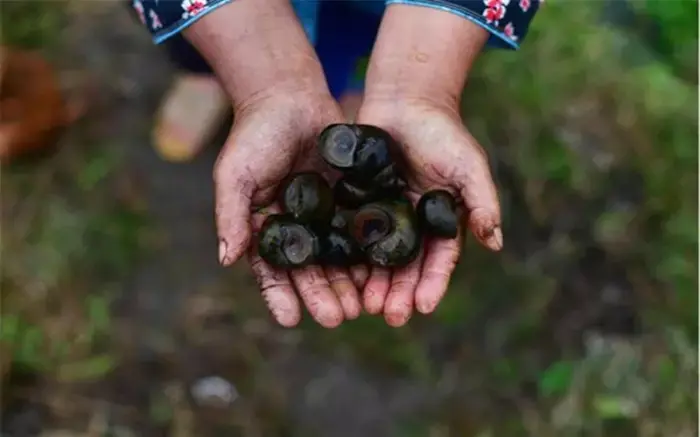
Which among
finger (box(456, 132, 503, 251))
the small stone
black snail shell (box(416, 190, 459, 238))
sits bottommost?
the small stone

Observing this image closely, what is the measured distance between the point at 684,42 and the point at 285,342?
174cm

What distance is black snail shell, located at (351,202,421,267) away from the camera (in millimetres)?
1815

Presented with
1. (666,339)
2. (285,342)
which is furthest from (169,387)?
(666,339)

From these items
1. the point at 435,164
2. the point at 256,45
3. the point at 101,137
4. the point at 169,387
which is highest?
the point at 256,45

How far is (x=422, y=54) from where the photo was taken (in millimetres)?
1968

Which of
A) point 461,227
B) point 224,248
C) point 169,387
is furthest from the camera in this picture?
point 169,387

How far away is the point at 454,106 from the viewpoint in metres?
2.01

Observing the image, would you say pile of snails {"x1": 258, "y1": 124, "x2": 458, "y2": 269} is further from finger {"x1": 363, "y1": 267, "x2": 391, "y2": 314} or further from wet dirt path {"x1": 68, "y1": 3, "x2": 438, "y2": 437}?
wet dirt path {"x1": 68, "y1": 3, "x2": 438, "y2": 437}

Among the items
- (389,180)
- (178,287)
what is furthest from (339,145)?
(178,287)

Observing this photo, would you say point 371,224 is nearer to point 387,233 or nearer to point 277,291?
point 387,233

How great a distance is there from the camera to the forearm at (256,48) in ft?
6.32

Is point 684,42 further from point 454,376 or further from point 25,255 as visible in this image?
point 25,255

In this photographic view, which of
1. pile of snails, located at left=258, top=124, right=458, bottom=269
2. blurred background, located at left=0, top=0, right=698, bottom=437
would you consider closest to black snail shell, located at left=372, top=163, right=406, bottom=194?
pile of snails, located at left=258, top=124, right=458, bottom=269

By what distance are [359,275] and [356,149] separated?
0.29 meters
